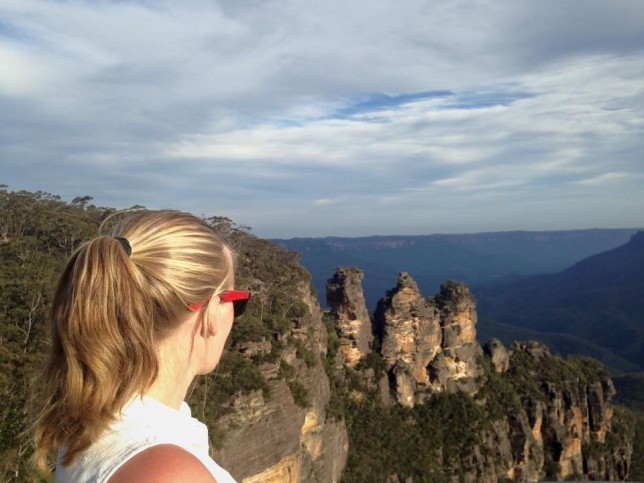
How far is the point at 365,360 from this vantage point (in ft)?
147

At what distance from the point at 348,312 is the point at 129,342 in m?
42.6

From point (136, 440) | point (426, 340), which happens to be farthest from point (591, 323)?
point (136, 440)

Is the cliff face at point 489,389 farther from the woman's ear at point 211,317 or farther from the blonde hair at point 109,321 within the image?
the blonde hair at point 109,321

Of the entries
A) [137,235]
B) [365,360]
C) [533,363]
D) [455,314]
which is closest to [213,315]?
[137,235]

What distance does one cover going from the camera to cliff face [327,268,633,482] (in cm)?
4512

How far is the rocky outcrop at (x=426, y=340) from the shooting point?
151 feet

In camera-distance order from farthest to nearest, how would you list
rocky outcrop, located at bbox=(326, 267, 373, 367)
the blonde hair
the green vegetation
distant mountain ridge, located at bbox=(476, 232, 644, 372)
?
distant mountain ridge, located at bbox=(476, 232, 644, 372) < rocky outcrop, located at bbox=(326, 267, 373, 367) < the green vegetation < the blonde hair

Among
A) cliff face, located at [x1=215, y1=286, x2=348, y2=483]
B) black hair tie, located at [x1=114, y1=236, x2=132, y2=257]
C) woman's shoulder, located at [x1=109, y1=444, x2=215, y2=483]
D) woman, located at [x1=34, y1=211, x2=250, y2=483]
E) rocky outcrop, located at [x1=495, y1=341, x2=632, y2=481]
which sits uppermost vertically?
black hair tie, located at [x1=114, y1=236, x2=132, y2=257]

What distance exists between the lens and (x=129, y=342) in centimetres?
216

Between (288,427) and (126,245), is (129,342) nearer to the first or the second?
(126,245)

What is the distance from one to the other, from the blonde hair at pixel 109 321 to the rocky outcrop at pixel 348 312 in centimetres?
A: 4152

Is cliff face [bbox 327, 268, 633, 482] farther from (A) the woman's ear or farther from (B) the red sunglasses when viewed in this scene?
(A) the woman's ear

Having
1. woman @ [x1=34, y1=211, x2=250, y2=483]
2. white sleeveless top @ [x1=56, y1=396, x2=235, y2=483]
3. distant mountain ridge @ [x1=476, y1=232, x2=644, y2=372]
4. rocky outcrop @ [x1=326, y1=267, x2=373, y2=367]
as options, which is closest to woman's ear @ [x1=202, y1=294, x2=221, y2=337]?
woman @ [x1=34, y1=211, x2=250, y2=483]

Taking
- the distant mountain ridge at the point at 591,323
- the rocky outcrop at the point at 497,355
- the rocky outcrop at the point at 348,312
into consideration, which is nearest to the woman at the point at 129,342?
the rocky outcrop at the point at 348,312
